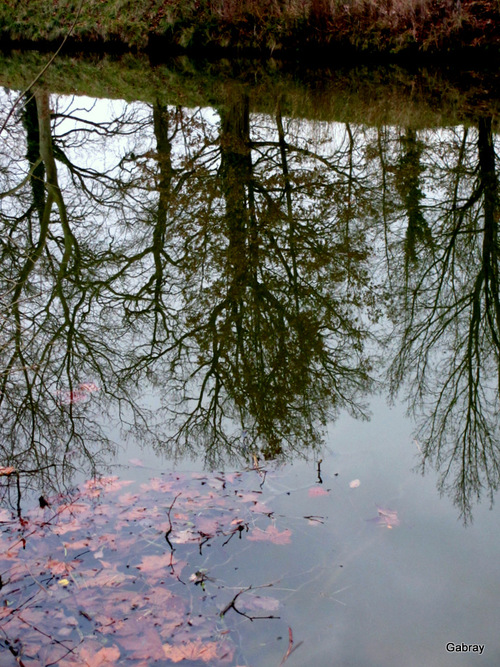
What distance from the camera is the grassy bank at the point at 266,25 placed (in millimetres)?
16953

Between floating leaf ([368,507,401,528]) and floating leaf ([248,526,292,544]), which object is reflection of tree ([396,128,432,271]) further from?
floating leaf ([248,526,292,544])

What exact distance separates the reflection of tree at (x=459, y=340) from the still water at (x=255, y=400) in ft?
0.09

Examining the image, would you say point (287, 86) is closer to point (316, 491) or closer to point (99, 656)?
point (316, 491)

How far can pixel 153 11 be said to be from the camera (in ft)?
63.8

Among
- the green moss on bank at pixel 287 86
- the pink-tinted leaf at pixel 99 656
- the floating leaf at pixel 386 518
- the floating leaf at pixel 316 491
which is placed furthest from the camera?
the green moss on bank at pixel 287 86

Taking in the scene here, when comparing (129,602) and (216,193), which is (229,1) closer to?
(216,193)

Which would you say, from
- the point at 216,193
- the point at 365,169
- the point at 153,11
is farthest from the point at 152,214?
the point at 153,11

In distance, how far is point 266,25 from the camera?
60.4ft

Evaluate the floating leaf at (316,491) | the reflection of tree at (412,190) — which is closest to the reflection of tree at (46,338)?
the floating leaf at (316,491)

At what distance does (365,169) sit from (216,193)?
2640mm

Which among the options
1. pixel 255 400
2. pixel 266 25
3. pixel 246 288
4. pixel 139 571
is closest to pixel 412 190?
pixel 246 288

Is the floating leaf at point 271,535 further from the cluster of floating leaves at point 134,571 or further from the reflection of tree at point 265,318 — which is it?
the reflection of tree at point 265,318

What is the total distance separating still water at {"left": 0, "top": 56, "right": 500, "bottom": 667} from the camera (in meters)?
2.94

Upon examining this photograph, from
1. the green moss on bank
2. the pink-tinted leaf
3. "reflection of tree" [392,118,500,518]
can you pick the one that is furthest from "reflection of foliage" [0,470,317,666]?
the green moss on bank
